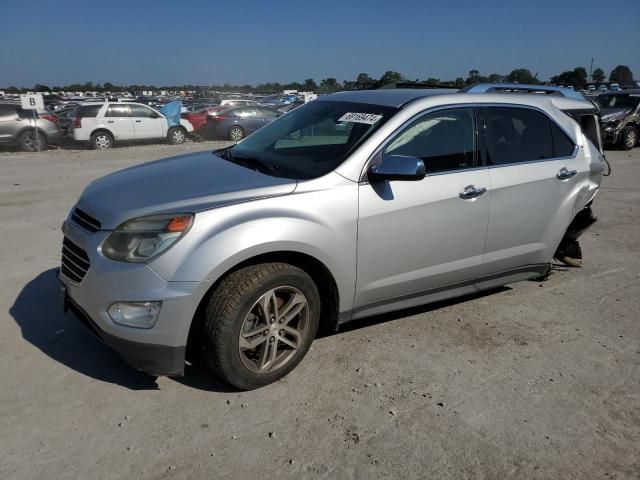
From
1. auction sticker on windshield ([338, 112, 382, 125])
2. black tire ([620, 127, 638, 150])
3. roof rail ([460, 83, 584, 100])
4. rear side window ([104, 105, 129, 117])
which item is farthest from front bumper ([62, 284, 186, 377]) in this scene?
black tire ([620, 127, 638, 150])

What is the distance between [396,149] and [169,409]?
7.01 feet

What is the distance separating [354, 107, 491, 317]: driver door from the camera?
348cm

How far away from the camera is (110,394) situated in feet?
10.4

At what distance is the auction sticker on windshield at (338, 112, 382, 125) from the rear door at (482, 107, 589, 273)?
3.06ft

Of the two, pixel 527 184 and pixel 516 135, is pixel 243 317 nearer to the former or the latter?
pixel 527 184

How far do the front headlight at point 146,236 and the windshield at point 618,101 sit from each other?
18547 millimetres

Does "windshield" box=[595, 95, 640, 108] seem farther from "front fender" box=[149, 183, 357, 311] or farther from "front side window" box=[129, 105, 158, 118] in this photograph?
"front fender" box=[149, 183, 357, 311]

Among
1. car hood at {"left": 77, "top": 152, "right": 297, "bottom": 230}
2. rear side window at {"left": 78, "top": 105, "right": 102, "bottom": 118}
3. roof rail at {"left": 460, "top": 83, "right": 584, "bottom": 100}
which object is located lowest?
rear side window at {"left": 78, "top": 105, "right": 102, "bottom": 118}

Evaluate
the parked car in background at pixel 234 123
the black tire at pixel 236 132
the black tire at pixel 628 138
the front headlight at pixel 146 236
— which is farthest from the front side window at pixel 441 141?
the black tire at pixel 236 132

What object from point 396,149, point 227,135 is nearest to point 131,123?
point 227,135

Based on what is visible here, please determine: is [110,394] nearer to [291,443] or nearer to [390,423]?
[291,443]

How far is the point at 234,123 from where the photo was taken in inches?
826

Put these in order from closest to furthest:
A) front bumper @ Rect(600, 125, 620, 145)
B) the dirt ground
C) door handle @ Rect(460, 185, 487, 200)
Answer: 1. the dirt ground
2. door handle @ Rect(460, 185, 487, 200)
3. front bumper @ Rect(600, 125, 620, 145)

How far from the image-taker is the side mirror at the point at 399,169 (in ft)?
10.9
